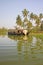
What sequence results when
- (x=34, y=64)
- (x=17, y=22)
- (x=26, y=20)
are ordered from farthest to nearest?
(x=17, y=22) → (x=26, y=20) → (x=34, y=64)

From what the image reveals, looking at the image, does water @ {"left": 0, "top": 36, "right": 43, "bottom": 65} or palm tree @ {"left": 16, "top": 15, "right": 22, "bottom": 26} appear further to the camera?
palm tree @ {"left": 16, "top": 15, "right": 22, "bottom": 26}

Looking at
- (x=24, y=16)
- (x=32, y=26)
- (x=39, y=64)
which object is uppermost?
(x=24, y=16)

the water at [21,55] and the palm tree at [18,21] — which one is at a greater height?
the palm tree at [18,21]

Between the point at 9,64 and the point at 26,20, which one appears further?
the point at 26,20

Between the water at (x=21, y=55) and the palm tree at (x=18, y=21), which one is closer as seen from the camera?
the water at (x=21, y=55)

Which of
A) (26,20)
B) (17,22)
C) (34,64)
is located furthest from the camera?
(17,22)

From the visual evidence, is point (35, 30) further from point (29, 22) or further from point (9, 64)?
point (9, 64)

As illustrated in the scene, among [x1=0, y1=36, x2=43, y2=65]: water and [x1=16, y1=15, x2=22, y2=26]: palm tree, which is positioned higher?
[x1=16, y1=15, x2=22, y2=26]: palm tree

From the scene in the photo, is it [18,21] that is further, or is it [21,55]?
[18,21]

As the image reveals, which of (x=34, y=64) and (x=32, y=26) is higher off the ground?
(x=32, y=26)

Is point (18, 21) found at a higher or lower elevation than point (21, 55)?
higher

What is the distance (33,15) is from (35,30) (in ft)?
19.7

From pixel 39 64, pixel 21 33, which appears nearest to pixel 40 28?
pixel 21 33

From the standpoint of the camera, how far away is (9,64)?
27.7 ft
